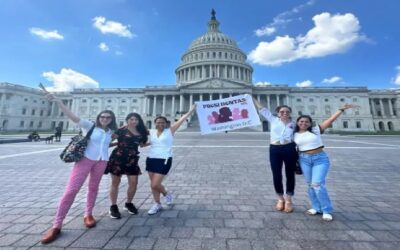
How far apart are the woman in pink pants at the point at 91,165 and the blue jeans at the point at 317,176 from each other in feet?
11.5

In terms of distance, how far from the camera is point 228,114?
5.06 metres

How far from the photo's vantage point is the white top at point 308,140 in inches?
150

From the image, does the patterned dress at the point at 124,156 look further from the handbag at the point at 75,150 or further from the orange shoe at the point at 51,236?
the orange shoe at the point at 51,236

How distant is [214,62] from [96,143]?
7616 cm

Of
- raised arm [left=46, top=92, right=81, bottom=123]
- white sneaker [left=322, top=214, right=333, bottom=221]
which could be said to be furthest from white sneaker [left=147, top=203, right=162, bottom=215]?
white sneaker [left=322, top=214, right=333, bottom=221]

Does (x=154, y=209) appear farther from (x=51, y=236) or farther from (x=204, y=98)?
(x=204, y=98)

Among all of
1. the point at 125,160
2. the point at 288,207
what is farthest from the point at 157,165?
the point at 288,207

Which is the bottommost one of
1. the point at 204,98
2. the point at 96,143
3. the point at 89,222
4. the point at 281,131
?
the point at 89,222

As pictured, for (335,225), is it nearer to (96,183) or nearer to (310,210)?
(310,210)

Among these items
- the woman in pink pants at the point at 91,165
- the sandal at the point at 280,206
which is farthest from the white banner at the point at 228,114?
the woman in pink pants at the point at 91,165

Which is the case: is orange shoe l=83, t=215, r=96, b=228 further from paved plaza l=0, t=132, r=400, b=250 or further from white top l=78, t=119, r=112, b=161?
white top l=78, t=119, r=112, b=161

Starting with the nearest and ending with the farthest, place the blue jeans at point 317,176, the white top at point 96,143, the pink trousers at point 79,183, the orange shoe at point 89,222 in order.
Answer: the pink trousers at point 79,183, the orange shoe at point 89,222, the white top at point 96,143, the blue jeans at point 317,176

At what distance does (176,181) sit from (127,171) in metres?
2.80

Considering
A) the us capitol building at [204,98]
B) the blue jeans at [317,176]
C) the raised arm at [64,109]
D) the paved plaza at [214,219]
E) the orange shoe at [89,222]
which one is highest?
the us capitol building at [204,98]
